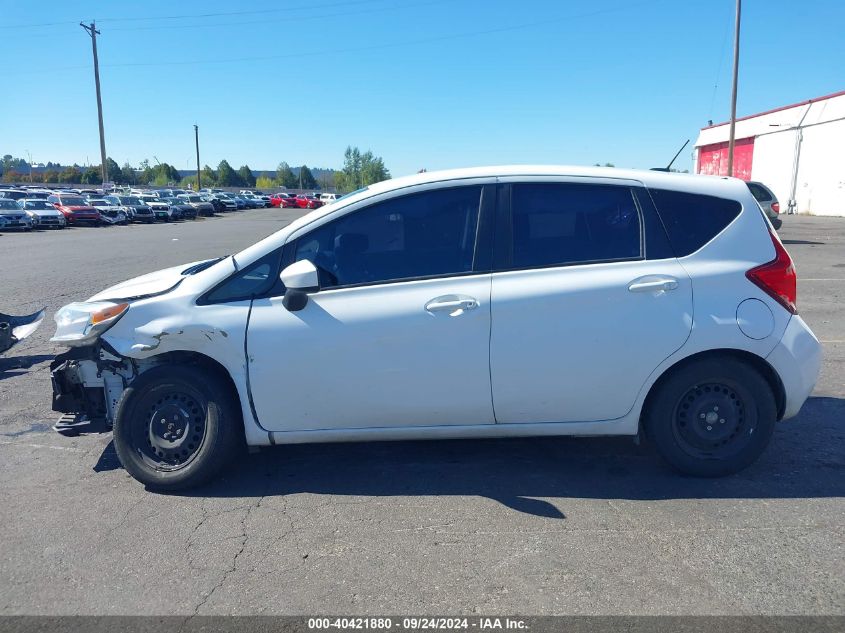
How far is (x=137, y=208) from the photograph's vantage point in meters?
46.1

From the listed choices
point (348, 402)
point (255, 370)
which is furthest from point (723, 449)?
point (255, 370)

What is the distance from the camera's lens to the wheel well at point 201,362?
14.2 ft

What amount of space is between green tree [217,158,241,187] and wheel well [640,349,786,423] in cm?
14335

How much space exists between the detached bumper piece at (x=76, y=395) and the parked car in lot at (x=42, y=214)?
119 feet

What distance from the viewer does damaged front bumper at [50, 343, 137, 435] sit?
448 cm

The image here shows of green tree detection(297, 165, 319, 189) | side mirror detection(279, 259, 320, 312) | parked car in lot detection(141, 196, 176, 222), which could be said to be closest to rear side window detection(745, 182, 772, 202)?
side mirror detection(279, 259, 320, 312)

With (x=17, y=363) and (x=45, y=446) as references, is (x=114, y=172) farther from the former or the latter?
(x=45, y=446)

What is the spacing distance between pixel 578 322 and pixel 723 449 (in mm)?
1221

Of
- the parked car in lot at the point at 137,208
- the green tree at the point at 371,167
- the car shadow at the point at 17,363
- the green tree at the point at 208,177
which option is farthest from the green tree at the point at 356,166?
the car shadow at the point at 17,363

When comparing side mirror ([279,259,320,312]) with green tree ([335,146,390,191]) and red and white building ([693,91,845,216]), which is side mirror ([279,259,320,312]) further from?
green tree ([335,146,390,191])

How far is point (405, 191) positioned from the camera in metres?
4.39

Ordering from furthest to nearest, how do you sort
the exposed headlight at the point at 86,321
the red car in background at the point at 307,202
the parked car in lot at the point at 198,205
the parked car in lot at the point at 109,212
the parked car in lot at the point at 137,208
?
the red car in background at the point at 307,202, the parked car in lot at the point at 198,205, the parked car in lot at the point at 137,208, the parked car in lot at the point at 109,212, the exposed headlight at the point at 86,321

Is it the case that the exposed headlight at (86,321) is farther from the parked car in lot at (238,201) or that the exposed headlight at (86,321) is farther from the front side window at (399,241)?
the parked car in lot at (238,201)

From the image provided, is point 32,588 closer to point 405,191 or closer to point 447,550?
point 447,550
